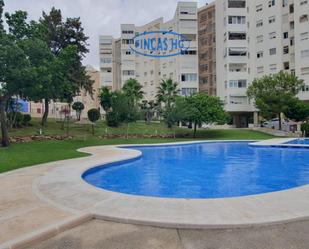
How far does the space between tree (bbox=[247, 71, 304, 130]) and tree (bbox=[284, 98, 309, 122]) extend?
64cm

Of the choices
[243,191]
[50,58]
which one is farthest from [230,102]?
[243,191]

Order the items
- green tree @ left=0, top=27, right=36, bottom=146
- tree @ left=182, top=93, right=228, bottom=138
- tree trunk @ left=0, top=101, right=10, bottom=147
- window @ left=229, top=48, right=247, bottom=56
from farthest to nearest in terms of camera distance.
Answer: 1. window @ left=229, top=48, right=247, bottom=56
2. tree @ left=182, top=93, right=228, bottom=138
3. tree trunk @ left=0, top=101, right=10, bottom=147
4. green tree @ left=0, top=27, right=36, bottom=146

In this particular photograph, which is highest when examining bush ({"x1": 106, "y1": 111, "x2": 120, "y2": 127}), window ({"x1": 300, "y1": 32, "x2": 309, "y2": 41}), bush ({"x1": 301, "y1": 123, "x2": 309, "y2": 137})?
window ({"x1": 300, "y1": 32, "x2": 309, "y2": 41})

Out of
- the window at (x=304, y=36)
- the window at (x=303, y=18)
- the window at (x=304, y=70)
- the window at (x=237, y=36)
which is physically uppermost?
the window at (x=303, y=18)

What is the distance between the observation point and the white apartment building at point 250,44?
130ft

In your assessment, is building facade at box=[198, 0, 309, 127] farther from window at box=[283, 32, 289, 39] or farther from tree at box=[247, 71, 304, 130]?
→ tree at box=[247, 71, 304, 130]

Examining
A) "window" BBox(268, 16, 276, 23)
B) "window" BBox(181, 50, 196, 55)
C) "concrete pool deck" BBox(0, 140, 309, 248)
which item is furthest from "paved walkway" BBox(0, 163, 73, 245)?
"window" BBox(268, 16, 276, 23)

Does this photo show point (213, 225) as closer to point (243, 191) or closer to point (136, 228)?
point (136, 228)

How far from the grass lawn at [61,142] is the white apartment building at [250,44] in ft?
41.0

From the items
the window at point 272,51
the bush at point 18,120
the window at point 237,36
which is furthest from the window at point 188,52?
the bush at point 18,120

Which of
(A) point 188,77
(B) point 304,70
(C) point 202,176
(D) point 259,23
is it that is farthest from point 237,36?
(C) point 202,176

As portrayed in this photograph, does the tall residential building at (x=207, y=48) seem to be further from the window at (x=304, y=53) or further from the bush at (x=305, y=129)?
the bush at (x=305, y=129)

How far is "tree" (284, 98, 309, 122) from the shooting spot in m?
31.4

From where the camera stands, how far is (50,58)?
57.0 ft
